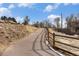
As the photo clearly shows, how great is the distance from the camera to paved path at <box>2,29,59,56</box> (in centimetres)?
1023

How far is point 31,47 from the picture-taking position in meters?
10.3

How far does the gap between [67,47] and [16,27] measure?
0.92 metres

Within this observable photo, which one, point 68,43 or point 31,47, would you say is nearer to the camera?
point 31,47

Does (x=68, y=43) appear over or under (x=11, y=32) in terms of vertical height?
under

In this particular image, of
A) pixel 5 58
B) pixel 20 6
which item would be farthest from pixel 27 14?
pixel 5 58

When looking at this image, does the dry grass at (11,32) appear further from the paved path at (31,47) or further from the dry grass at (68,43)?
the dry grass at (68,43)

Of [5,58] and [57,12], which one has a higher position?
[57,12]

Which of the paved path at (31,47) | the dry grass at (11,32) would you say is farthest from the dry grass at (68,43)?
the dry grass at (11,32)

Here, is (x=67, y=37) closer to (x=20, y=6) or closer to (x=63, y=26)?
(x=63, y=26)

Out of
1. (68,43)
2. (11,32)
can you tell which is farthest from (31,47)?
(68,43)

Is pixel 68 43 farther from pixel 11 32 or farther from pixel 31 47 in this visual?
pixel 11 32

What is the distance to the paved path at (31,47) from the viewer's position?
1023cm

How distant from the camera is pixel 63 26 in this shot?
10266 mm

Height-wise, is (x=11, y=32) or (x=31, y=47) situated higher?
(x=11, y=32)
